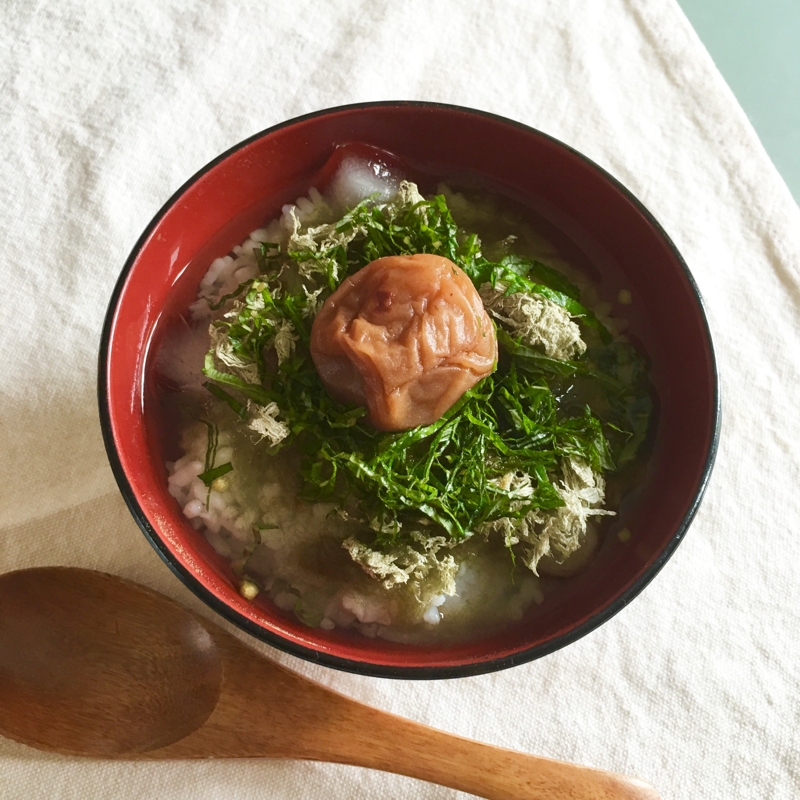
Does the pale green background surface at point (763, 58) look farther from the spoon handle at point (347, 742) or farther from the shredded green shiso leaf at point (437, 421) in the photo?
the spoon handle at point (347, 742)

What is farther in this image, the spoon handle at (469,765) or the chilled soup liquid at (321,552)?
the spoon handle at (469,765)

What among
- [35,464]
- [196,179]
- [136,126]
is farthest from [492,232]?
[35,464]

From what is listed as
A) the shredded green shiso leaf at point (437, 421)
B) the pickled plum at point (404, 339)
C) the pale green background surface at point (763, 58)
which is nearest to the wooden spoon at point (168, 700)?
the shredded green shiso leaf at point (437, 421)

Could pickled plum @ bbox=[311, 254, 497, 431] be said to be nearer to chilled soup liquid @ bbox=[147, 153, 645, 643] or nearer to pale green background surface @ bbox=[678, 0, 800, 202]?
chilled soup liquid @ bbox=[147, 153, 645, 643]

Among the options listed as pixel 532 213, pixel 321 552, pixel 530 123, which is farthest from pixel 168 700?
pixel 530 123

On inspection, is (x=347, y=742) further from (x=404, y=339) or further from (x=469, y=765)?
(x=404, y=339)

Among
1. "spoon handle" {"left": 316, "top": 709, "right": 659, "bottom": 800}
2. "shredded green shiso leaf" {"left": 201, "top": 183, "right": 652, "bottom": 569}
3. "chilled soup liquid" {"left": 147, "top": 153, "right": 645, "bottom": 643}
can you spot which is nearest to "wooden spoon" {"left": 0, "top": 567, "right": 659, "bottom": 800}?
"spoon handle" {"left": 316, "top": 709, "right": 659, "bottom": 800}

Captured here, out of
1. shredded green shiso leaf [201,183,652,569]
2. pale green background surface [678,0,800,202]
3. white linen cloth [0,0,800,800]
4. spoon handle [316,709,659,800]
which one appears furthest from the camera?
pale green background surface [678,0,800,202]
